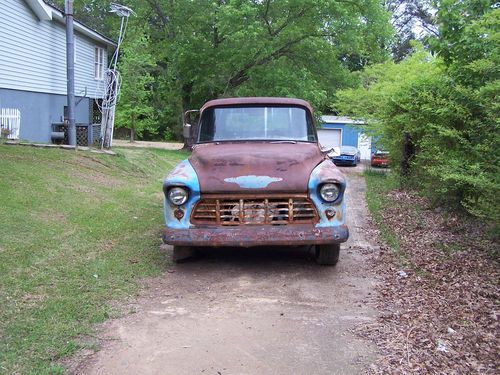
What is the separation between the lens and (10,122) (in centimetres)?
1540

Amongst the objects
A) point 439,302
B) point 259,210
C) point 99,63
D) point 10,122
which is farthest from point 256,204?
point 99,63

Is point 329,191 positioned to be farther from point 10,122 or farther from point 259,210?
point 10,122

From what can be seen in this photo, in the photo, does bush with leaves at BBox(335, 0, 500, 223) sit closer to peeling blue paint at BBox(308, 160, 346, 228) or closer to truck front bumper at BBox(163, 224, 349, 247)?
peeling blue paint at BBox(308, 160, 346, 228)

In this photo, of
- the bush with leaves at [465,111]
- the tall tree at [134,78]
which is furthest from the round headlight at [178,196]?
the tall tree at [134,78]

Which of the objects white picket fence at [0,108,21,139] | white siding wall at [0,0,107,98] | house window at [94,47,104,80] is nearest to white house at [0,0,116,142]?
white siding wall at [0,0,107,98]

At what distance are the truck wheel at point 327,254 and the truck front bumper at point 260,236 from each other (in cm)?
38

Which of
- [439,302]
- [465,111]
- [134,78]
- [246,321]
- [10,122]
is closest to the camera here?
[246,321]

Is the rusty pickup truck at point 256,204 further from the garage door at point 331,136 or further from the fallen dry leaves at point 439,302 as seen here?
the garage door at point 331,136

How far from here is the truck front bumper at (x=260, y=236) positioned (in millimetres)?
5430

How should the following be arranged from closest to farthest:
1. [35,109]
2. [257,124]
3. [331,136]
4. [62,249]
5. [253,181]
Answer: [253,181] < [62,249] < [257,124] < [35,109] < [331,136]

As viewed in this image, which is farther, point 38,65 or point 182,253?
point 38,65

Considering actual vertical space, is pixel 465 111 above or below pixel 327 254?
above

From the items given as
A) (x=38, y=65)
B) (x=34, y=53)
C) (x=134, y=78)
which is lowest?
(x=38, y=65)

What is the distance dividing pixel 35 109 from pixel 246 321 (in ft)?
50.2
